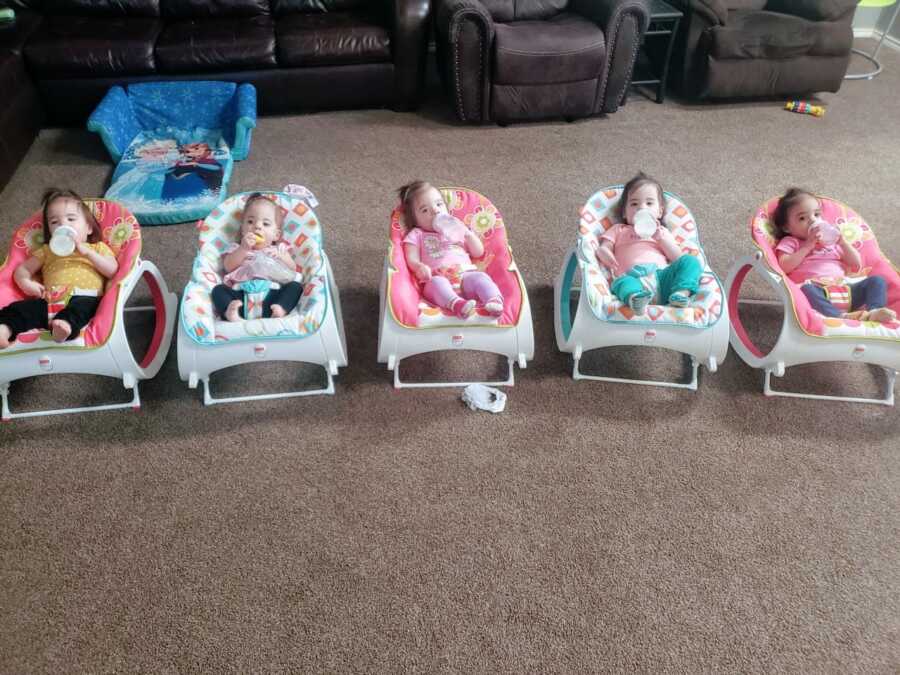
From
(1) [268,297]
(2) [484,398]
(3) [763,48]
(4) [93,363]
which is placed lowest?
(2) [484,398]

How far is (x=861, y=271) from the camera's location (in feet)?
7.45

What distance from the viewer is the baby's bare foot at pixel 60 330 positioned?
6.14ft

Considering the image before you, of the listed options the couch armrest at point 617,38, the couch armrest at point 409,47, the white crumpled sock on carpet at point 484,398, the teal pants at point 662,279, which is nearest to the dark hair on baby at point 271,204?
the white crumpled sock on carpet at point 484,398

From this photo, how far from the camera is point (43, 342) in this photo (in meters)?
1.90

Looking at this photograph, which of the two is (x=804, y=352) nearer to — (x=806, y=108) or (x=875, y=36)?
(x=806, y=108)

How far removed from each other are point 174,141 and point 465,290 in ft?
6.92

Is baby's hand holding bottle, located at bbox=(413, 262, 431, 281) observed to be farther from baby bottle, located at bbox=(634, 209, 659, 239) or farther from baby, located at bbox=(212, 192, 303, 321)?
baby bottle, located at bbox=(634, 209, 659, 239)

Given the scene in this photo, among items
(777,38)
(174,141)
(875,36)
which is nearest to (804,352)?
(777,38)

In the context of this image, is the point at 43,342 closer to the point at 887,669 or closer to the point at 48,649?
the point at 48,649

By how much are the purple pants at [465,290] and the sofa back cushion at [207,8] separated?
102 inches

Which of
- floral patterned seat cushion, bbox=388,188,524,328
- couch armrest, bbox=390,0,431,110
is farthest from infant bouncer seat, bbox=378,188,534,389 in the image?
couch armrest, bbox=390,0,431,110

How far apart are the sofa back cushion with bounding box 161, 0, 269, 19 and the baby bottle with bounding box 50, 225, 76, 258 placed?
87.9 inches

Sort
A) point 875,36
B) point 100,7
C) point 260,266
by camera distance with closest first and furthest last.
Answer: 1. point 260,266
2. point 100,7
3. point 875,36

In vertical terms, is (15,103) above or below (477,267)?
above
